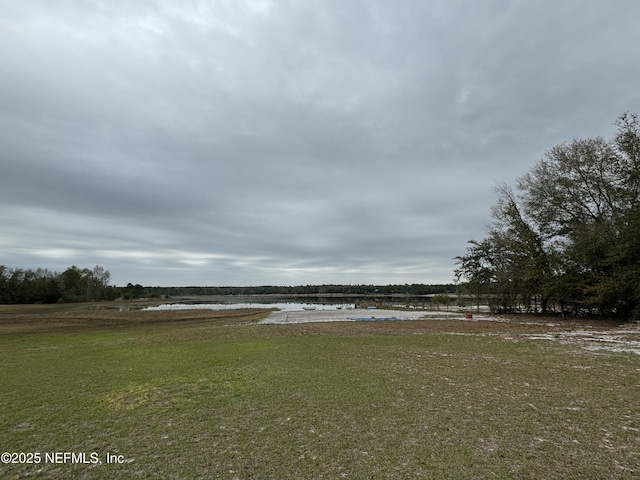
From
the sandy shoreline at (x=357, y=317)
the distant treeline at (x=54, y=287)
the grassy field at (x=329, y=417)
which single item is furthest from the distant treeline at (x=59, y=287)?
the grassy field at (x=329, y=417)

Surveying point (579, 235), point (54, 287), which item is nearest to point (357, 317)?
point (579, 235)

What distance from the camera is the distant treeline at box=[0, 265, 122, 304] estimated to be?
256 ft

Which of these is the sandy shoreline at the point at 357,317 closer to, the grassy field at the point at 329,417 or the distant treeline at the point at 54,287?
the grassy field at the point at 329,417

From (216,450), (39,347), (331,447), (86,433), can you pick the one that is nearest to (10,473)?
(86,433)

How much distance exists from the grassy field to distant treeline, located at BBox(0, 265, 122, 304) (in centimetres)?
9060

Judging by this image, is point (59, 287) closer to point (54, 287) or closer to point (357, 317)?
point (54, 287)

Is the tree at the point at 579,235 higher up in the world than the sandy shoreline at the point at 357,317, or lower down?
higher up

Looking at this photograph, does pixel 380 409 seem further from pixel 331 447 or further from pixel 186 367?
pixel 186 367

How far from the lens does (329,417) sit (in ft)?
18.7

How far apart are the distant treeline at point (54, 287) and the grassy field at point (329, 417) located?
90.6 meters

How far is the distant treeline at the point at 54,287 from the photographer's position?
256 ft

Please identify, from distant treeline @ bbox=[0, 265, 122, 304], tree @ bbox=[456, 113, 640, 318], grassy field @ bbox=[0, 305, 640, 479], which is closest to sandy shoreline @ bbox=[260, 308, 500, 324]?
tree @ bbox=[456, 113, 640, 318]

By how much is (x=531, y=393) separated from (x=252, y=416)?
18.1 feet

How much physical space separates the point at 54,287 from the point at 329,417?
344 ft
